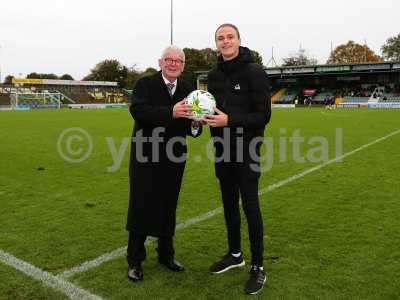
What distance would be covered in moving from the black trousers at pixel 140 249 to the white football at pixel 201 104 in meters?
1.21

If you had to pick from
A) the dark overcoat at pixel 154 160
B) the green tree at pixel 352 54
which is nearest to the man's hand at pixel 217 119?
the dark overcoat at pixel 154 160

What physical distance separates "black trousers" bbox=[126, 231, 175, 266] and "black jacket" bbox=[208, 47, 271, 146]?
1101 millimetres

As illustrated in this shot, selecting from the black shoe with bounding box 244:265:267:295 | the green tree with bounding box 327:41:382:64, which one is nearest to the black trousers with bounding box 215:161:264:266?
the black shoe with bounding box 244:265:267:295

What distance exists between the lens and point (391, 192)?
22.4ft

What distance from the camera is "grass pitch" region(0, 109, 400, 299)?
3.70 meters

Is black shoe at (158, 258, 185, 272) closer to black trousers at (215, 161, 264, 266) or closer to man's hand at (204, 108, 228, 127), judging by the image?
black trousers at (215, 161, 264, 266)

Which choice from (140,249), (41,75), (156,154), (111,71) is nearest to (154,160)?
(156,154)

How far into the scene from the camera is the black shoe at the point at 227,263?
402 cm

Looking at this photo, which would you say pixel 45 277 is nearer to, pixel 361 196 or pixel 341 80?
pixel 361 196

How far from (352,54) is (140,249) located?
89.2 meters

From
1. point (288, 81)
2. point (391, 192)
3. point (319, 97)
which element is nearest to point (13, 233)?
point (391, 192)

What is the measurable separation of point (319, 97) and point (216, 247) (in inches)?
2356

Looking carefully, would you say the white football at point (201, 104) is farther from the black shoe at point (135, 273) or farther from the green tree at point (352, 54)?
the green tree at point (352, 54)

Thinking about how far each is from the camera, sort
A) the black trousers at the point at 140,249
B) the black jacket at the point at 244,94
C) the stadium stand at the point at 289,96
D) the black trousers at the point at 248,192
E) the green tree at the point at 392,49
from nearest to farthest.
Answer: the black jacket at the point at 244,94
the black trousers at the point at 248,192
the black trousers at the point at 140,249
the stadium stand at the point at 289,96
the green tree at the point at 392,49
